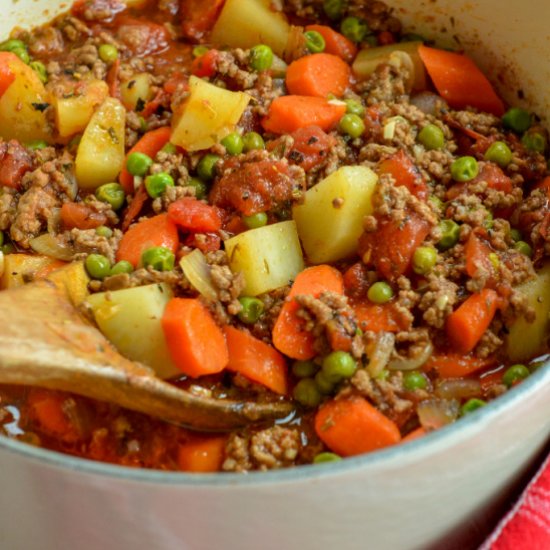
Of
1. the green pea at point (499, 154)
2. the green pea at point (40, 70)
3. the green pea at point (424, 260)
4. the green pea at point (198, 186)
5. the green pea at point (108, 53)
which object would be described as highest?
the green pea at point (499, 154)

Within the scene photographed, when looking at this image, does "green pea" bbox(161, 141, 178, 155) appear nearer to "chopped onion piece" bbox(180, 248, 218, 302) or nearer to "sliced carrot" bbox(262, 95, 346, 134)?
"sliced carrot" bbox(262, 95, 346, 134)

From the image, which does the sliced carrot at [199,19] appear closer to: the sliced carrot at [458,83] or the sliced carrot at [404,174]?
the sliced carrot at [458,83]

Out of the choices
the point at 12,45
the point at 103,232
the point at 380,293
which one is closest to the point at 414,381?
the point at 380,293

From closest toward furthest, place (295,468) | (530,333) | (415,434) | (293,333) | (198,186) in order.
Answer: (295,468) < (415,434) < (293,333) < (530,333) < (198,186)

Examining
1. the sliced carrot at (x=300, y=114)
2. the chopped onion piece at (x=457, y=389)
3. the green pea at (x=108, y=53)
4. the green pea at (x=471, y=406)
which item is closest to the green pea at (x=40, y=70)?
the green pea at (x=108, y=53)

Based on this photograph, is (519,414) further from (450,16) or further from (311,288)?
(450,16)

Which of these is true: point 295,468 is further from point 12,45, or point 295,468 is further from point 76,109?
point 12,45

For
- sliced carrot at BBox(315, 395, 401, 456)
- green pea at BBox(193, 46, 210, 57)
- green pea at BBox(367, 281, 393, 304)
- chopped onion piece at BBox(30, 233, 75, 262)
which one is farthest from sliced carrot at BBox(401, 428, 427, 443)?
green pea at BBox(193, 46, 210, 57)
